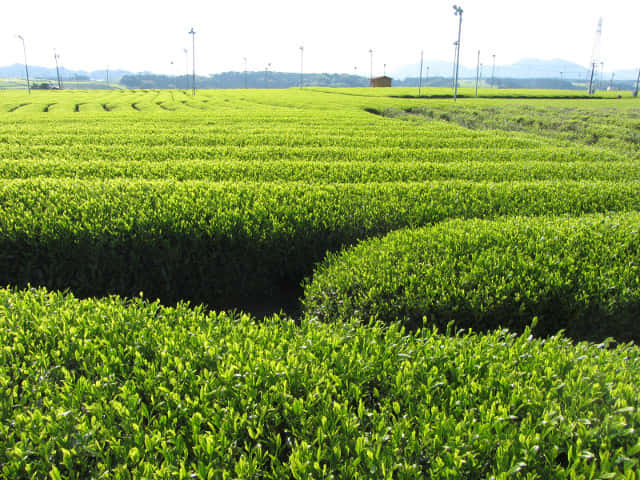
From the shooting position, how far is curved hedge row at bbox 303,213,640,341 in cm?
496

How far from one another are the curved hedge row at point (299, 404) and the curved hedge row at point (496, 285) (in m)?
1.23

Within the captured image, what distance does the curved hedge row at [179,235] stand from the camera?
254 inches

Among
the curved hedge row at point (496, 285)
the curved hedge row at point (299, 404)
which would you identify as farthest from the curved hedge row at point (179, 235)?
the curved hedge row at point (299, 404)

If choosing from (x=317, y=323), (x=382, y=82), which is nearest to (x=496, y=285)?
(x=317, y=323)

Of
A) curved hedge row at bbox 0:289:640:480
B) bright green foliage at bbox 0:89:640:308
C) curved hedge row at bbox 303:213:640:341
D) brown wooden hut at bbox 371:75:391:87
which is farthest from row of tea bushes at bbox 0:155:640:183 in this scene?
brown wooden hut at bbox 371:75:391:87

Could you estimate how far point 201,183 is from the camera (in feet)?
27.7

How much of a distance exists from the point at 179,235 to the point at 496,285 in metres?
4.61

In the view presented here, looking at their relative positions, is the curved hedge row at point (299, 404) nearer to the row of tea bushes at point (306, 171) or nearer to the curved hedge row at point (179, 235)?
the curved hedge row at point (179, 235)

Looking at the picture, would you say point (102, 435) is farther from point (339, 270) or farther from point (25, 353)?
point (339, 270)

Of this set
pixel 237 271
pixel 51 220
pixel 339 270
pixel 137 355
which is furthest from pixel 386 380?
pixel 51 220

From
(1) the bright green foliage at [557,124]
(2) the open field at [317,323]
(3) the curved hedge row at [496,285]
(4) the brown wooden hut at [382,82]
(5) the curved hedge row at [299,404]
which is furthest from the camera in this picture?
(4) the brown wooden hut at [382,82]

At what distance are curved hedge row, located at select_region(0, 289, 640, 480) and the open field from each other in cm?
2

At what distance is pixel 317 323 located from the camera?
420 cm

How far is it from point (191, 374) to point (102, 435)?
2.19ft
